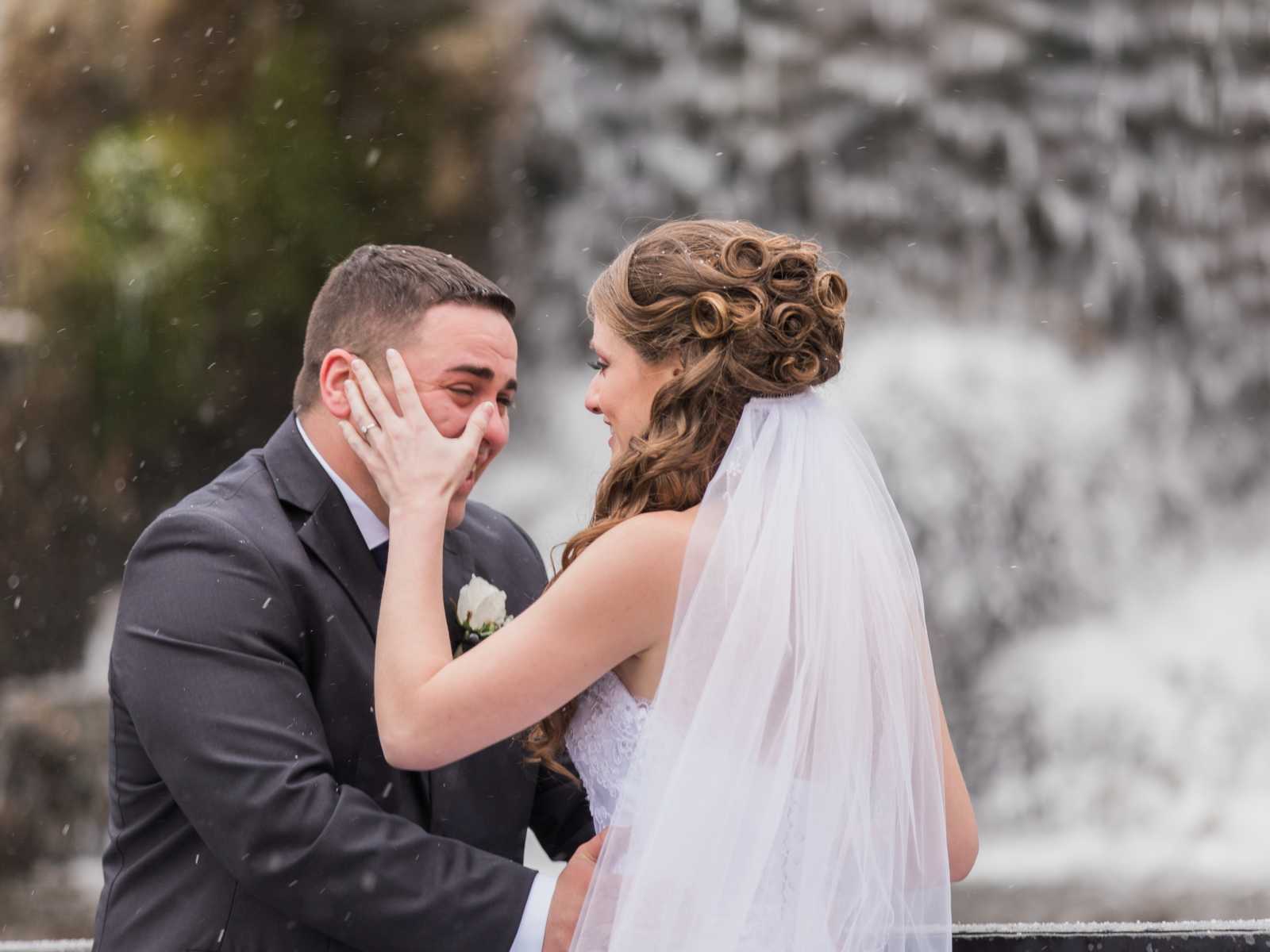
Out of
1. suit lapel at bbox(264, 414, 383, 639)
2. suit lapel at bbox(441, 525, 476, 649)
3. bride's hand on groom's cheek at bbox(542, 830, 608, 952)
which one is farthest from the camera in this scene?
suit lapel at bbox(441, 525, 476, 649)

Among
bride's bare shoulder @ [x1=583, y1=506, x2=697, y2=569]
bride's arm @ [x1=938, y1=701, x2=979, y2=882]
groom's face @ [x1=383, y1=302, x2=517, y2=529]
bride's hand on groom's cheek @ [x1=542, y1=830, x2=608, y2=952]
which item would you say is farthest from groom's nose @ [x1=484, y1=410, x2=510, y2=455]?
bride's arm @ [x1=938, y1=701, x2=979, y2=882]

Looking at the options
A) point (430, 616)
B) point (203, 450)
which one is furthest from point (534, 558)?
point (203, 450)

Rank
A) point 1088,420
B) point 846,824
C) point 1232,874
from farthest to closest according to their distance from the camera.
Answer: point 1088,420 < point 1232,874 < point 846,824

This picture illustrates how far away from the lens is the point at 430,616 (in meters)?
2.04

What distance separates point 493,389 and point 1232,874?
559cm

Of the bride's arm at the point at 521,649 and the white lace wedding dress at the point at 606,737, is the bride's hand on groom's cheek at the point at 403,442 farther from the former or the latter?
the white lace wedding dress at the point at 606,737

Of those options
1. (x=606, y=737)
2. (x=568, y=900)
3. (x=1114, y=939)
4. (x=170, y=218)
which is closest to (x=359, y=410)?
(x=606, y=737)

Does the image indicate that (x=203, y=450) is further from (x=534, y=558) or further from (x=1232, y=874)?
(x=1232, y=874)

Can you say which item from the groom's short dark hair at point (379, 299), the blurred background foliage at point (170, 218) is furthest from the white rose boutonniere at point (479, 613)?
the blurred background foliage at point (170, 218)

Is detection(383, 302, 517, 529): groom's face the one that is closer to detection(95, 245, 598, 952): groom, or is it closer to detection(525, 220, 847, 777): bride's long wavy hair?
detection(95, 245, 598, 952): groom

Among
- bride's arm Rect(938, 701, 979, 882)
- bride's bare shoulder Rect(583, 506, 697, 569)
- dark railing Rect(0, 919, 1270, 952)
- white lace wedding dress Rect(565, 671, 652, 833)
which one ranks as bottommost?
dark railing Rect(0, 919, 1270, 952)

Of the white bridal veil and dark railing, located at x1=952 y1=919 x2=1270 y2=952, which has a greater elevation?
the white bridal veil

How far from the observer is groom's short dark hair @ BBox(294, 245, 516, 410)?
2.38 meters

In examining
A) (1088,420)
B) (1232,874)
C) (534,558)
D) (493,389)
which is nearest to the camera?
(493,389)
